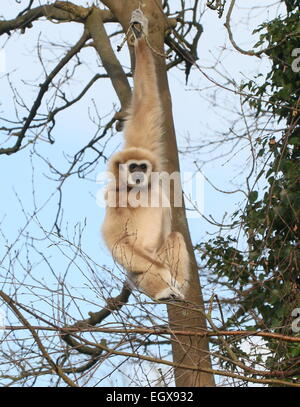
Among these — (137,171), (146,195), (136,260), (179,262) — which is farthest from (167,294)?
(137,171)

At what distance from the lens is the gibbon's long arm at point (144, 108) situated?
639 cm

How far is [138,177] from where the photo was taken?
6637mm

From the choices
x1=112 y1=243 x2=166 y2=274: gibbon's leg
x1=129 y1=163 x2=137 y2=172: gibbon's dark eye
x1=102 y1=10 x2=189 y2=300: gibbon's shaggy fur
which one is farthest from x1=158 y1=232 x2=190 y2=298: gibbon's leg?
x1=129 y1=163 x2=137 y2=172: gibbon's dark eye

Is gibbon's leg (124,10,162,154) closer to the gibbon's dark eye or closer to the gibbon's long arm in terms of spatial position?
the gibbon's long arm

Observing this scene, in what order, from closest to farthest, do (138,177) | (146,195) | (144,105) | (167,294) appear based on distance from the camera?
1. (167,294)
2. (144,105)
3. (138,177)
4. (146,195)

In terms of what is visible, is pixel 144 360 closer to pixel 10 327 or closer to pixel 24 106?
pixel 10 327

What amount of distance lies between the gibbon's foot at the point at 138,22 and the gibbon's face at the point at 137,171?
3.63 feet

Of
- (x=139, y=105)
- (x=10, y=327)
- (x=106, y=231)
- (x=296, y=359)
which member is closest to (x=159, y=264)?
(x=106, y=231)

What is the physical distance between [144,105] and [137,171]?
583mm

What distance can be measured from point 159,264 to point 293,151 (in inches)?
59.8

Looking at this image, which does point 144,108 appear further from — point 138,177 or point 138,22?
point 138,22

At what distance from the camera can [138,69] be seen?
252 inches

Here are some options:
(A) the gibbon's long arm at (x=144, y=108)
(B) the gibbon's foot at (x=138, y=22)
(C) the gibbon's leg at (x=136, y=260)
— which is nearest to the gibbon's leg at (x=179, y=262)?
(C) the gibbon's leg at (x=136, y=260)

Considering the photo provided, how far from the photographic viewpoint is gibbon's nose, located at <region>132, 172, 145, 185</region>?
21.7ft
